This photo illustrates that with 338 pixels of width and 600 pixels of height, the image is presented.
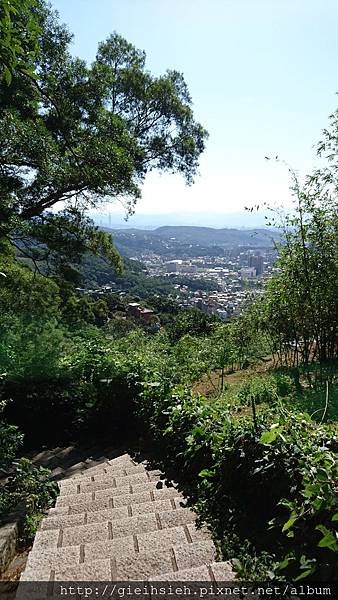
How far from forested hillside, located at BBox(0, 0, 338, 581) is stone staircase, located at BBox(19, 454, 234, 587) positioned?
124 mm

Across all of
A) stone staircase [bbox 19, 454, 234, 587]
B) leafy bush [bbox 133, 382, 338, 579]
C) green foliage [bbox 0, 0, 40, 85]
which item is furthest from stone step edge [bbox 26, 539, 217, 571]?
green foliage [bbox 0, 0, 40, 85]

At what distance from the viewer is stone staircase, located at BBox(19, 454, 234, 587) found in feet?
6.11

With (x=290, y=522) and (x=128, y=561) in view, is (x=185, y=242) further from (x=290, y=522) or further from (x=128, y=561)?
(x=290, y=522)

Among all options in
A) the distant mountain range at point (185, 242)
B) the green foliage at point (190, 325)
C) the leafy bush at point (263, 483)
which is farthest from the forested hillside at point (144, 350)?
the distant mountain range at point (185, 242)

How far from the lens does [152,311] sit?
2775 centimetres

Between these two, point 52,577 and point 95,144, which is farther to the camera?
point 95,144

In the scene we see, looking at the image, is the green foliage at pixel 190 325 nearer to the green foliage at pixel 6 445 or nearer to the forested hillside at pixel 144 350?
the forested hillside at pixel 144 350

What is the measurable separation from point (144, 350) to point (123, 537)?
14.5 feet

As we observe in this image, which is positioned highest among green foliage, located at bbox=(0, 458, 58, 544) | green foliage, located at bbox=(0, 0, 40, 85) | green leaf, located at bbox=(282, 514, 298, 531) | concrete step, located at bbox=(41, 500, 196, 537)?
green foliage, located at bbox=(0, 0, 40, 85)

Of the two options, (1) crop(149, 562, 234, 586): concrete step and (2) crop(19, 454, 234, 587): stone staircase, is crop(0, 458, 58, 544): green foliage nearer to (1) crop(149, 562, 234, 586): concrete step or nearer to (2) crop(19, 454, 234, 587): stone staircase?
(2) crop(19, 454, 234, 587): stone staircase

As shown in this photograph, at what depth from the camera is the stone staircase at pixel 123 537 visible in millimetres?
1861

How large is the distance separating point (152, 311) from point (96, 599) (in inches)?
1026

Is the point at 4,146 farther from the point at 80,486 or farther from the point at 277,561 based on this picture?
the point at 277,561

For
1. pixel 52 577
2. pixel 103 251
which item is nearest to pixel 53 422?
pixel 52 577
